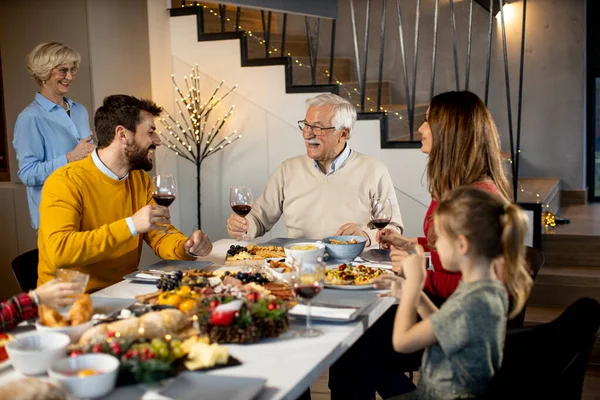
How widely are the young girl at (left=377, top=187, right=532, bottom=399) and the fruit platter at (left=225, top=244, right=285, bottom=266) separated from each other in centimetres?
90

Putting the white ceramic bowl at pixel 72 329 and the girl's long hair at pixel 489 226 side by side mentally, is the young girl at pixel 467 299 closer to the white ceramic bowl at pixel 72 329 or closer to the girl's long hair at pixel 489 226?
the girl's long hair at pixel 489 226

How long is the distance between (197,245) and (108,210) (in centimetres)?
38

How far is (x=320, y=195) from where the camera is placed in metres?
3.53

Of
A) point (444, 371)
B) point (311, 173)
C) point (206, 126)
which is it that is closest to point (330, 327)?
point (444, 371)

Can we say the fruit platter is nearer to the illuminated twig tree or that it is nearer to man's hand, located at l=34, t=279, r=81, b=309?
man's hand, located at l=34, t=279, r=81, b=309

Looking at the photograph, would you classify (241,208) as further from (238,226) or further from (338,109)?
(338,109)

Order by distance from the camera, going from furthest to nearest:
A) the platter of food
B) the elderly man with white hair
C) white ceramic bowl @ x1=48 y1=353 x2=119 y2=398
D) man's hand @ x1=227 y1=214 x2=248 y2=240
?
the elderly man with white hair < man's hand @ x1=227 y1=214 x2=248 y2=240 < the platter of food < white ceramic bowl @ x1=48 y1=353 x2=119 y2=398

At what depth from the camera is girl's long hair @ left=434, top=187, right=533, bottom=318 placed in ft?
5.90

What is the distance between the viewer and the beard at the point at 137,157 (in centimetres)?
286

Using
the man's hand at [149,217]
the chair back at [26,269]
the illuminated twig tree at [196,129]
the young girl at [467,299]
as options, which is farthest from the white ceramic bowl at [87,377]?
the illuminated twig tree at [196,129]

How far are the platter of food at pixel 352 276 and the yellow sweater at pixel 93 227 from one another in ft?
2.28

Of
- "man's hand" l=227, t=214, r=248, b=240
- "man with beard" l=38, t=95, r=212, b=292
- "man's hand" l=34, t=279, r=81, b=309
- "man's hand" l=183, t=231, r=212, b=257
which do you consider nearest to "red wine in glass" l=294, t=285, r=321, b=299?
"man's hand" l=34, t=279, r=81, b=309

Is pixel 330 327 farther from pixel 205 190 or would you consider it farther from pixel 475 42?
pixel 475 42

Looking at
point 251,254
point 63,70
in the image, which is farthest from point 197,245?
point 63,70
